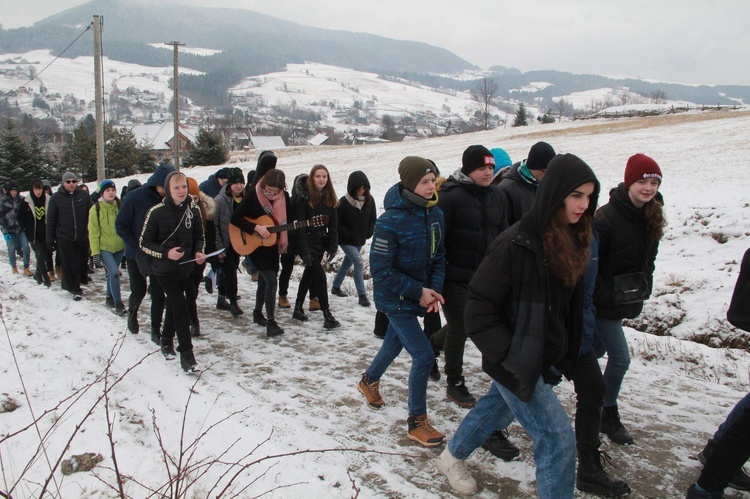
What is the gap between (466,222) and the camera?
434 cm

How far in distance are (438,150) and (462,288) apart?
3537 centimetres

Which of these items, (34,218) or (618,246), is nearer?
(618,246)

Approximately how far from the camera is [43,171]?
3619 centimetres

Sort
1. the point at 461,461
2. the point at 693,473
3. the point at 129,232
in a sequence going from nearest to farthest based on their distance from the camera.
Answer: the point at 461,461 < the point at 693,473 < the point at 129,232

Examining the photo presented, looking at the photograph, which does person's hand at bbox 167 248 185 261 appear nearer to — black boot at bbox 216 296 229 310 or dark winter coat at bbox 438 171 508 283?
black boot at bbox 216 296 229 310

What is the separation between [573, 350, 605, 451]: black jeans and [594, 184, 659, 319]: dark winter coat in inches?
23.9

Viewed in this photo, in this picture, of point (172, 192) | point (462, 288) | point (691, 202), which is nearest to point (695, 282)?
point (691, 202)

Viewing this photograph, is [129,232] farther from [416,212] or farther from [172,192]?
[416,212]

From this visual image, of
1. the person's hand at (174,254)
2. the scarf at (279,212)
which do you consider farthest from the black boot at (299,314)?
the person's hand at (174,254)

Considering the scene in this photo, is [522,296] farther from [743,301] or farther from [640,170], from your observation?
[640,170]

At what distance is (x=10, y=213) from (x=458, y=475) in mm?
10672

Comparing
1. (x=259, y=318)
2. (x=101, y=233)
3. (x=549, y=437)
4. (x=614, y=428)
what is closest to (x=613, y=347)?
(x=614, y=428)

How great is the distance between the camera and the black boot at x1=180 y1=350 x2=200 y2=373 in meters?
5.28

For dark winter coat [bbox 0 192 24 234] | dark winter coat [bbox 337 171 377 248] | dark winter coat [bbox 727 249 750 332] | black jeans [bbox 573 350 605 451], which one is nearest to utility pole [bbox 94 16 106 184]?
dark winter coat [bbox 0 192 24 234]
